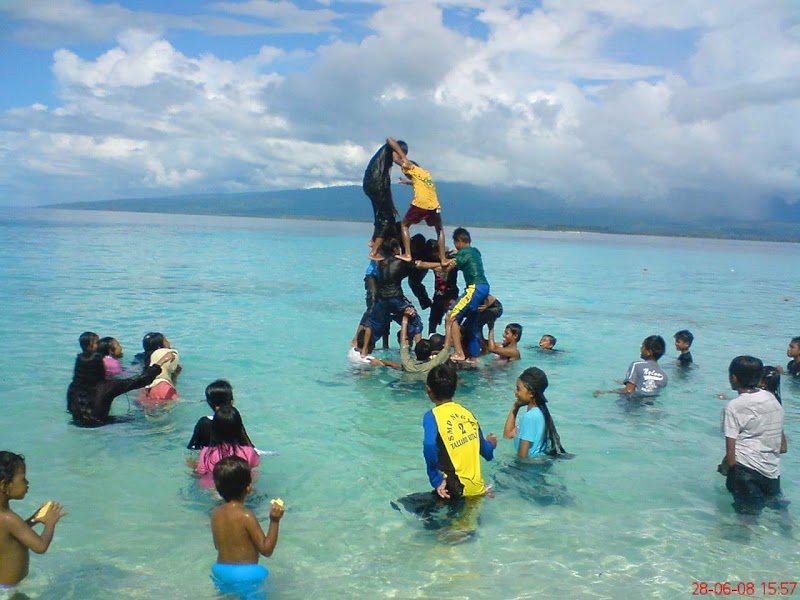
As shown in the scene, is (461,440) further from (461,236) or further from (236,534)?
(461,236)

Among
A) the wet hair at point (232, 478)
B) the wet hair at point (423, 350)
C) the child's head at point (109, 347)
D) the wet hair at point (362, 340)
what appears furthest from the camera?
the wet hair at point (362, 340)

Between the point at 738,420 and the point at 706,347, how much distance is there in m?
13.1

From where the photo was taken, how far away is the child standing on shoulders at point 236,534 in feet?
16.2

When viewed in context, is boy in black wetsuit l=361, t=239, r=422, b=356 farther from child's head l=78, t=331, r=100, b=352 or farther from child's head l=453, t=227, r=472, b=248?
child's head l=78, t=331, r=100, b=352

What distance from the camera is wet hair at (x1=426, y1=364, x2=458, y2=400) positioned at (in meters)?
6.16

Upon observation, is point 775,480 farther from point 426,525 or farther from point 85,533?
point 85,533

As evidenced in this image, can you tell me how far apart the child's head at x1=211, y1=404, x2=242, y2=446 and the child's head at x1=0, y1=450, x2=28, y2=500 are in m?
2.03

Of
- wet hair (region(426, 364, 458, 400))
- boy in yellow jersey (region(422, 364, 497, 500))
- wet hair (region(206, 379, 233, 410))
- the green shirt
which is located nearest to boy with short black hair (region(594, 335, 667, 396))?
the green shirt

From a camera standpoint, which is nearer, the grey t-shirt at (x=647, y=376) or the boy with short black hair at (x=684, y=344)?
the grey t-shirt at (x=647, y=376)

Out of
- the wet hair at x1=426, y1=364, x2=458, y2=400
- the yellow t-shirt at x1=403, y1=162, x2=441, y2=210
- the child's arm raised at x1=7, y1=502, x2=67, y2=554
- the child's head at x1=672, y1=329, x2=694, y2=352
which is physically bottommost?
the child's arm raised at x1=7, y1=502, x2=67, y2=554
